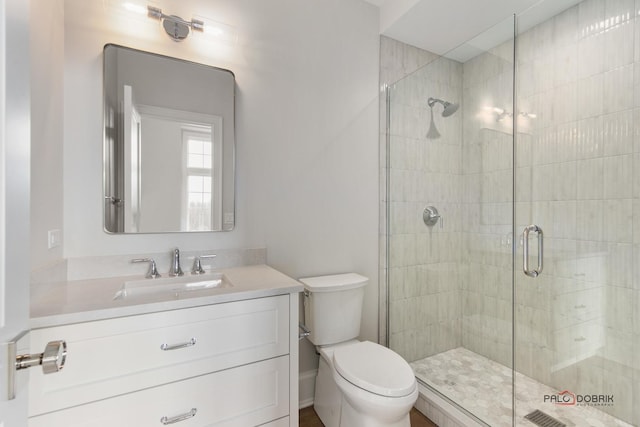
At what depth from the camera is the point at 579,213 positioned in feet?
5.82

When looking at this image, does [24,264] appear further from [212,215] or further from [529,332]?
[529,332]

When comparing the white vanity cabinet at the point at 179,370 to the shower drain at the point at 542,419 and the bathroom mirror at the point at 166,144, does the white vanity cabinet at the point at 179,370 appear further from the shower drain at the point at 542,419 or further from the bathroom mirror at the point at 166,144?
the shower drain at the point at 542,419

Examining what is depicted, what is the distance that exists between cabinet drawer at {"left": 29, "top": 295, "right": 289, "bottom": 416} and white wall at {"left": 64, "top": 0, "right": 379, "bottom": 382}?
0.58 m

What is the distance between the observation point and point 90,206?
1421 mm

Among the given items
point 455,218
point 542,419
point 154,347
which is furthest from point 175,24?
point 542,419

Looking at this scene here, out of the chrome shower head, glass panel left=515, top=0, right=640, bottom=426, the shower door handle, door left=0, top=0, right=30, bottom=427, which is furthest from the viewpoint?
the chrome shower head

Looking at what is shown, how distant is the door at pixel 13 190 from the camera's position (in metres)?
0.48

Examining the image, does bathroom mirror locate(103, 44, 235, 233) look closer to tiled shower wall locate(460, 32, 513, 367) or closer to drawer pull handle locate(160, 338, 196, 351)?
drawer pull handle locate(160, 338, 196, 351)

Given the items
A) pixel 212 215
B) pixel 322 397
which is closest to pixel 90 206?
pixel 212 215

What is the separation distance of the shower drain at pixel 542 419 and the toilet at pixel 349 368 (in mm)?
813

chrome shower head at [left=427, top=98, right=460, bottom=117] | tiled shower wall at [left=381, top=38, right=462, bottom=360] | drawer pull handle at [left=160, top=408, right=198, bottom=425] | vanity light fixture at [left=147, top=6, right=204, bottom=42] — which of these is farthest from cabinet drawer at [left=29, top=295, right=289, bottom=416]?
chrome shower head at [left=427, top=98, right=460, bottom=117]

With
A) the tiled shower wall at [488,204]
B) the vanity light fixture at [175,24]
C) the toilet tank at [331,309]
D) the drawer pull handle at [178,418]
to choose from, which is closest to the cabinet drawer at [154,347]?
the drawer pull handle at [178,418]

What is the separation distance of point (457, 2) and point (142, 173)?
214 centimetres

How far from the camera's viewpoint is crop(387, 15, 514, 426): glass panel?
6.39 feet
